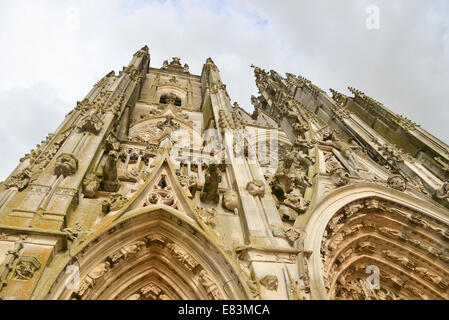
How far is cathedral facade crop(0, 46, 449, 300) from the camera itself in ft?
14.1

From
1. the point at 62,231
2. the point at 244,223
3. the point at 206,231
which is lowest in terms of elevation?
the point at 62,231

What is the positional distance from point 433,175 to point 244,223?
714cm

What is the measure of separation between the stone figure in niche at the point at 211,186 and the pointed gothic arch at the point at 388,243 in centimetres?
231

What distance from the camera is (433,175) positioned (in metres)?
9.46

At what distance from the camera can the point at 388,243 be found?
7.67 metres

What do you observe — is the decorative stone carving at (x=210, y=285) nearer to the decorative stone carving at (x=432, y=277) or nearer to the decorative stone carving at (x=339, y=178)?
the decorative stone carving at (x=339, y=178)

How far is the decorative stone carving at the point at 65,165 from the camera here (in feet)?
17.7

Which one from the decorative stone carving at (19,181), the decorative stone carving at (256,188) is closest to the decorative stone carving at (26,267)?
the decorative stone carving at (19,181)

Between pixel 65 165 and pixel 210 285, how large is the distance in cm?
320

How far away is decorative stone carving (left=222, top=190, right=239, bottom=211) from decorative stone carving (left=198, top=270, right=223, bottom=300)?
5.38 feet

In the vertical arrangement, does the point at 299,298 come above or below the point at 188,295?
below

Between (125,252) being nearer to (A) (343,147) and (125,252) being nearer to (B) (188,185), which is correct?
(B) (188,185)
